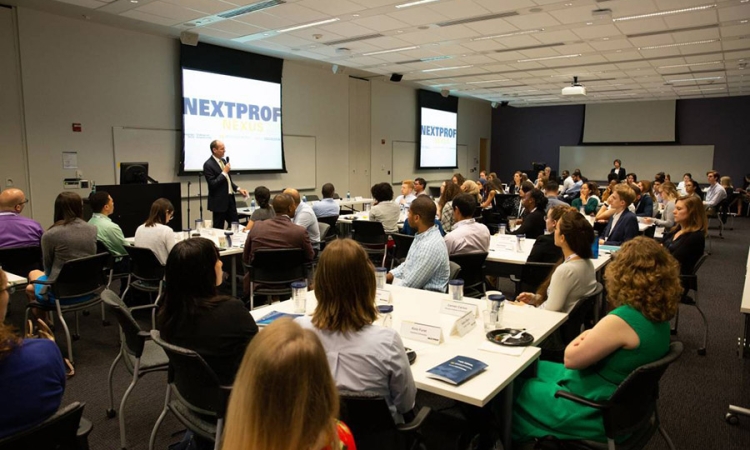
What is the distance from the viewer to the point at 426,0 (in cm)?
614

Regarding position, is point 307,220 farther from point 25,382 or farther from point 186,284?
point 25,382

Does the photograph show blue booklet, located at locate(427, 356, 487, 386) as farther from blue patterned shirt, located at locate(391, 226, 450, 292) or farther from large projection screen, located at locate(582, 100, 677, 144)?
large projection screen, located at locate(582, 100, 677, 144)

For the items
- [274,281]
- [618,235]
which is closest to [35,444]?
[274,281]

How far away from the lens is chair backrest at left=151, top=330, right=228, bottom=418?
1999 mm

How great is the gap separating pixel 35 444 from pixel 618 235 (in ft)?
17.3

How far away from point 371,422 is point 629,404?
1.03 m

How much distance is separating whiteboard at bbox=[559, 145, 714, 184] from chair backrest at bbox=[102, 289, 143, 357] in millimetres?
17241

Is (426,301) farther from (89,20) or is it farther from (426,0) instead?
(89,20)

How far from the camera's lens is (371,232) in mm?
6258

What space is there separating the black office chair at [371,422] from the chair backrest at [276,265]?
274cm

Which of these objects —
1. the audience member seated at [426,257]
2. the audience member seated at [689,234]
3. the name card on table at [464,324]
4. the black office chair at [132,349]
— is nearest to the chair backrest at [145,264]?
the black office chair at [132,349]

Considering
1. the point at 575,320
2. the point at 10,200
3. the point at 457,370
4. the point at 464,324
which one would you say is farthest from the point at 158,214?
the point at 575,320

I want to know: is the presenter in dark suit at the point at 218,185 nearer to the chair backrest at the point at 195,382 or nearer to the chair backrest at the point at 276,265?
the chair backrest at the point at 276,265

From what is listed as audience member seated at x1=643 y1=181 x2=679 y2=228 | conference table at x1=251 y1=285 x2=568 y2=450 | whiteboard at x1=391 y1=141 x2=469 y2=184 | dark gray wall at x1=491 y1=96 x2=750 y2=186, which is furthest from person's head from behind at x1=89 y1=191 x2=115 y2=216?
dark gray wall at x1=491 y1=96 x2=750 y2=186
